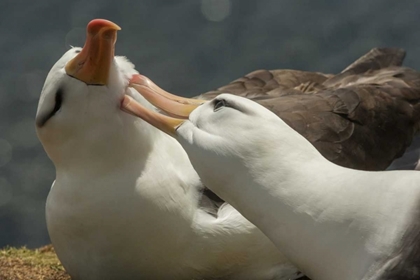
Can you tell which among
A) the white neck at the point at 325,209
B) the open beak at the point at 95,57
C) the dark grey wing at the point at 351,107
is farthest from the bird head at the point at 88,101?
the white neck at the point at 325,209

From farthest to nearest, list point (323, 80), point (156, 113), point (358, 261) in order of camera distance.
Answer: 1. point (323, 80)
2. point (156, 113)
3. point (358, 261)

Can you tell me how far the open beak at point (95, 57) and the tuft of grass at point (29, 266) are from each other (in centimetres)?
148

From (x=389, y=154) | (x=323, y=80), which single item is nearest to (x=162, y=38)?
(x=323, y=80)

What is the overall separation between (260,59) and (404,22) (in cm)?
274

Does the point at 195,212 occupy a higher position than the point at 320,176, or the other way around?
the point at 320,176

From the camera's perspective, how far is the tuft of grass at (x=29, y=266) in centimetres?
709

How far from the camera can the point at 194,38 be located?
17578 mm

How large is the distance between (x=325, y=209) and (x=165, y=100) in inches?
57.6

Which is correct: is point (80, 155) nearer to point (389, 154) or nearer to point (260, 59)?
point (389, 154)

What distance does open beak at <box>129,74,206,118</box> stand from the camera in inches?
247

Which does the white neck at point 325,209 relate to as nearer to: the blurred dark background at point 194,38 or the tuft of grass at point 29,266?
the tuft of grass at point 29,266

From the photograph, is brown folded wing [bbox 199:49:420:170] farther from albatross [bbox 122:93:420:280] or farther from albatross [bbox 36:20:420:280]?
albatross [bbox 122:93:420:280]

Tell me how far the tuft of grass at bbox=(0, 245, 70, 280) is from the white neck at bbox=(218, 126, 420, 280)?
210cm

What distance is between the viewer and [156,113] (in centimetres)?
628
